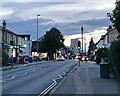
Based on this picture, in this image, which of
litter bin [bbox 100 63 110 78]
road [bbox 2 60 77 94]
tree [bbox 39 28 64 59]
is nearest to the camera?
road [bbox 2 60 77 94]

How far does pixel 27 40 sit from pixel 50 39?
11.1 metres

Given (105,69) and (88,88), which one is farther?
(105,69)

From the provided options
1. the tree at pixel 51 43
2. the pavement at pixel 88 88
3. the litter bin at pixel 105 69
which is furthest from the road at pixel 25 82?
the tree at pixel 51 43

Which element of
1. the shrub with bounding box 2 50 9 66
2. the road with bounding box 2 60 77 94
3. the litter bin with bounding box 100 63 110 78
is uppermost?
the shrub with bounding box 2 50 9 66

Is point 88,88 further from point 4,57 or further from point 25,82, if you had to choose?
point 4,57

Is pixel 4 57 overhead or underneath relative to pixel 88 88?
overhead

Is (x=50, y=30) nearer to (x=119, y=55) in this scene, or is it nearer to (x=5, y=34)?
(x=5, y=34)

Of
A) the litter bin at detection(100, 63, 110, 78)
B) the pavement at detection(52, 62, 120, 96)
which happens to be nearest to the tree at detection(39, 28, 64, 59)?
the litter bin at detection(100, 63, 110, 78)

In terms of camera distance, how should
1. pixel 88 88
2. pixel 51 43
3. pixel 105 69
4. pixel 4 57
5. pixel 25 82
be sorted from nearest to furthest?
pixel 88 88 → pixel 25 82 → pixel 105 69 → pixel 4 57 → pixel 51 43

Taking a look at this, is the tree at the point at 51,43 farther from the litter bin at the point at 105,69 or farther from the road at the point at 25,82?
the litter bin at the point at 105,69

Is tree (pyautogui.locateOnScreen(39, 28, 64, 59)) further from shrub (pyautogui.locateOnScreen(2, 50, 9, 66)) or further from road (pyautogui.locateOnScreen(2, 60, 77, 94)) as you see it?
road (pyautogui.locateOnScreen(2, 60, 77, 94))

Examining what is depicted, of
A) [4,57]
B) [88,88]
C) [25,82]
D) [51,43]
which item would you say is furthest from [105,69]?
[51,43]

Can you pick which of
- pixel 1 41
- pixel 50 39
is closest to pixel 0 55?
pixel 1 41

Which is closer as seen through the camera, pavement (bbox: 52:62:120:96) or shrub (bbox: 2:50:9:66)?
pavement (bbox: 52:62:120:96)
